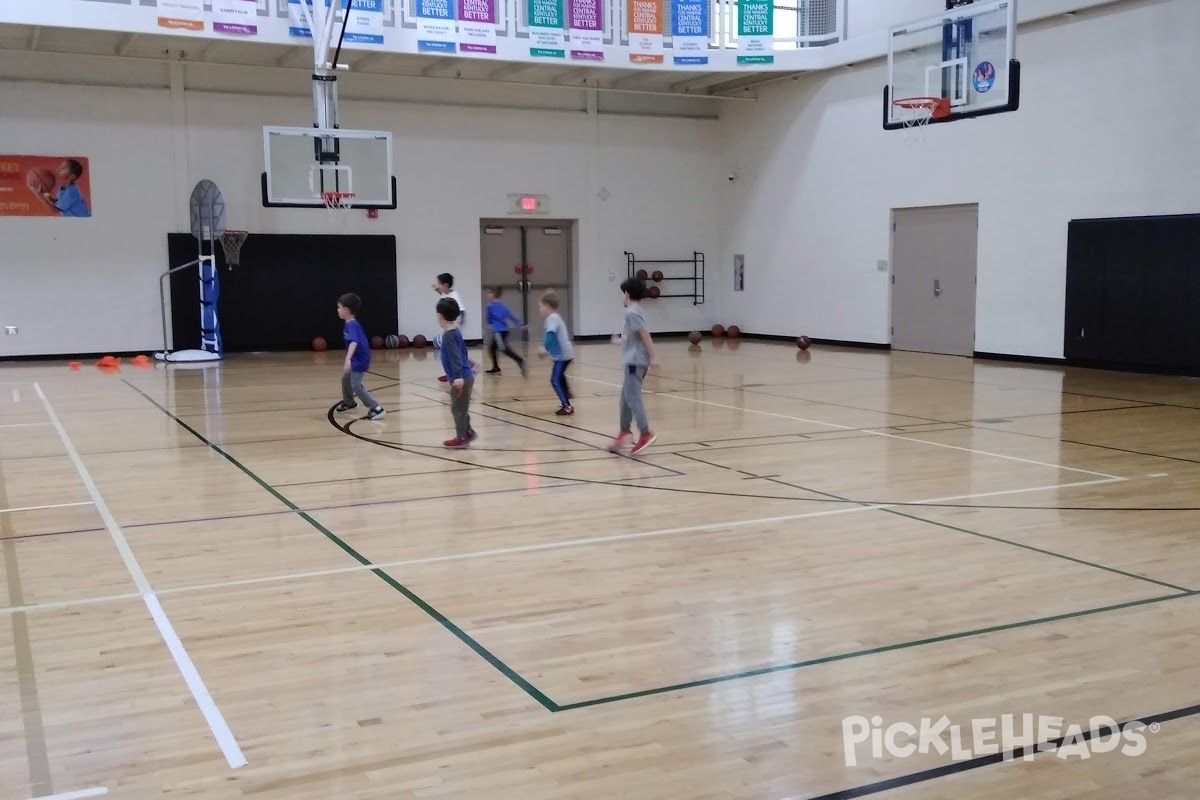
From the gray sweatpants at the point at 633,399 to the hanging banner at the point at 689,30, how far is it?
13.1 meters

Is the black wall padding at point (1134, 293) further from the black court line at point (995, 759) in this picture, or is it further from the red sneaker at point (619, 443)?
the black court line at point (995, 759)

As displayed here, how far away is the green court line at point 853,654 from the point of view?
409 centimetres

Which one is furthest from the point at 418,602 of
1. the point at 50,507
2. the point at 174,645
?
the point at 50,507

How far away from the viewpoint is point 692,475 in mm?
8477

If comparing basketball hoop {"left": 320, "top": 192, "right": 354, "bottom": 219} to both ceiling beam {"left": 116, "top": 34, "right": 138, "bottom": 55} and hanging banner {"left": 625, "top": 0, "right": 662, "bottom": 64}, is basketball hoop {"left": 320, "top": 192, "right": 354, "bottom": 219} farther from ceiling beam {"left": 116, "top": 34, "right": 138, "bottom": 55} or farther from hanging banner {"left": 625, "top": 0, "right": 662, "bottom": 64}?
hanging banner {"left": 625, "top": 0, "right": 662, "bottom": 64}

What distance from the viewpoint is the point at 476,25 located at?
744 inches

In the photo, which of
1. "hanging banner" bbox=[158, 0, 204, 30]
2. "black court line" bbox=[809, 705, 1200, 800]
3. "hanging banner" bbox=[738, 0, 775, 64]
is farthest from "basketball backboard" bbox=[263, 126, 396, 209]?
"black court line" bbox=[809, 705, 1200, 800]

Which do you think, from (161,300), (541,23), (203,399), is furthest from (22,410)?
(541,23)

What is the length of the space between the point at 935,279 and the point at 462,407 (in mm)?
12724

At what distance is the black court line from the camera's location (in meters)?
3.36

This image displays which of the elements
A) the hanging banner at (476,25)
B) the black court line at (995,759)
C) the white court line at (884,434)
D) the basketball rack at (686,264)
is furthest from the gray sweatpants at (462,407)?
the basketball rack at (686,264)

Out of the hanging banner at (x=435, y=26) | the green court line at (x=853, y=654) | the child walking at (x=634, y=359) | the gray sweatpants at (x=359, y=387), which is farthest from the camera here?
the hanging banner at (x=435, y=26)

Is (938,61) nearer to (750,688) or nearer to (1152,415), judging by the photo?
(1152,415)

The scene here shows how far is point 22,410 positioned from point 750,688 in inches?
443
